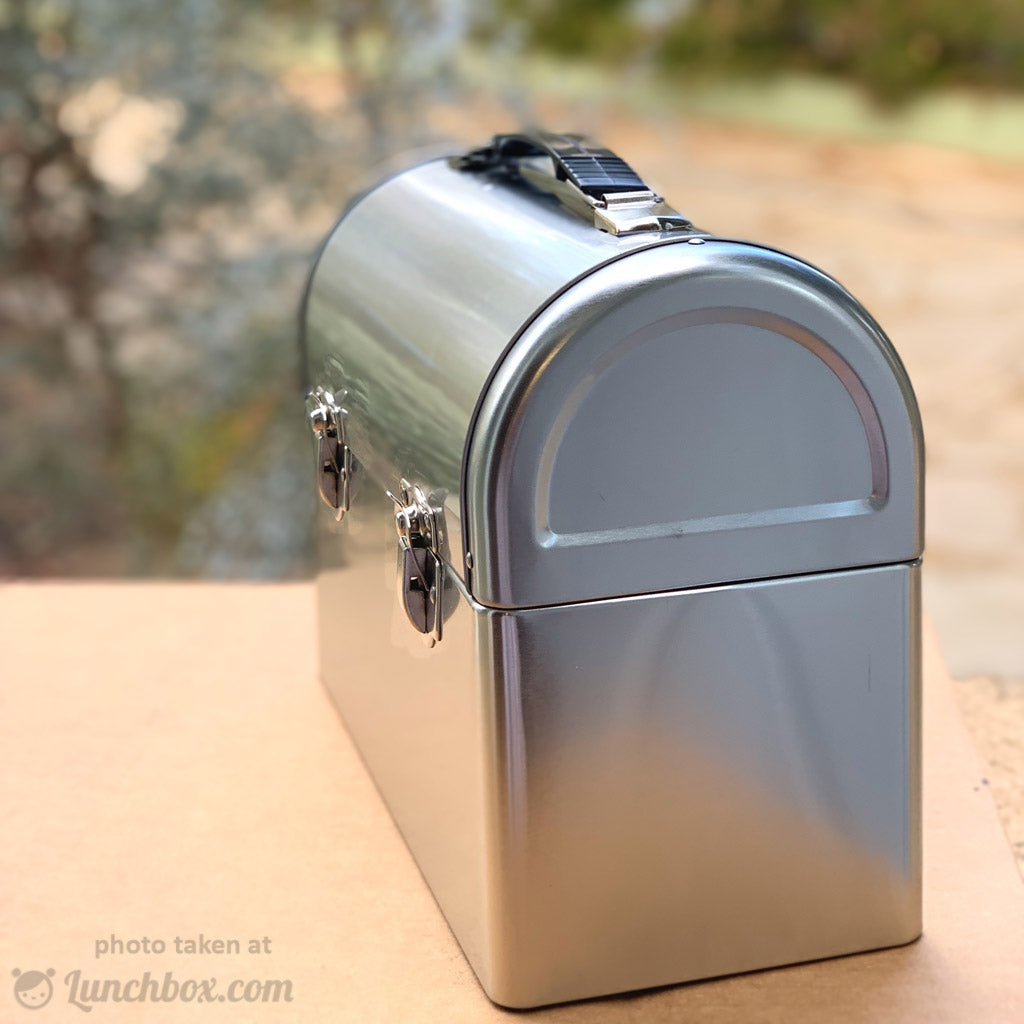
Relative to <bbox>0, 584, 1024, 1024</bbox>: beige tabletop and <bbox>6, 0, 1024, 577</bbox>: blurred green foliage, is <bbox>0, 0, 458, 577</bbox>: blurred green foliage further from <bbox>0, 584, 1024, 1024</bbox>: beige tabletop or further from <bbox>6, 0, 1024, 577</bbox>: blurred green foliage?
<bbox>0, 584, 1024, 1024</bbox>: beige tabletop

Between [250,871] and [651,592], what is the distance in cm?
42

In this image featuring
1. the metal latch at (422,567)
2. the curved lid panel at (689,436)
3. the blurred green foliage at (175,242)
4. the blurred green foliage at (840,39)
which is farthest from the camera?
A: the blurred green foliage at (840,39)

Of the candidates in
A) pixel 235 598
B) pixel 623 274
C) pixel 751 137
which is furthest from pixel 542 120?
pixel 623 274

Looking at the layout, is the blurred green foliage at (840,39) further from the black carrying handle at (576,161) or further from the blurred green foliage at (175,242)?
the black carrying handle at (576,161)

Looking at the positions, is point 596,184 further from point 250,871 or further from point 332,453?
point 250,871

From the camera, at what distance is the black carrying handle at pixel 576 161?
3.13 feet

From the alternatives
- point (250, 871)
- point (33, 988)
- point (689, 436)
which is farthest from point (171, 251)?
point (689, 436)

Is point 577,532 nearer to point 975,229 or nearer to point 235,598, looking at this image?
point 235,598

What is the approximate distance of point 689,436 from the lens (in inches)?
34.2

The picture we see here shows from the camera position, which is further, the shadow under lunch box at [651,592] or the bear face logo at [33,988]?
the bear face logo at [33,988]

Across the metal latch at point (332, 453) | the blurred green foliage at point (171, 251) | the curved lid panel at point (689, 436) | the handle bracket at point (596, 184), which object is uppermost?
the handle bracket at point (596, 184)

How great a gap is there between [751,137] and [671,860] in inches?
155

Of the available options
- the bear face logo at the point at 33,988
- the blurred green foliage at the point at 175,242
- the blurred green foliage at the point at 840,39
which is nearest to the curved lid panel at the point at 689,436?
the bear face logo at the point at 33,988

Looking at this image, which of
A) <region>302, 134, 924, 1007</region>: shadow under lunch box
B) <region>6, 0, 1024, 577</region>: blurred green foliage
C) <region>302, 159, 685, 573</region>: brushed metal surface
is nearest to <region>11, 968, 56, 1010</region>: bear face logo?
<region>302, 134, 924, 1007</region>: shadow under lunch box
